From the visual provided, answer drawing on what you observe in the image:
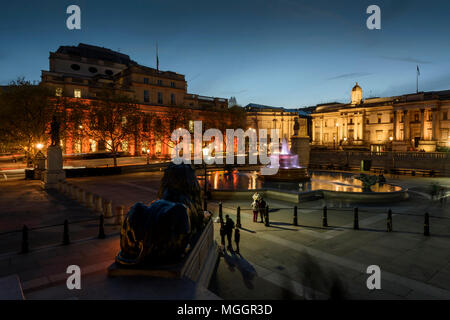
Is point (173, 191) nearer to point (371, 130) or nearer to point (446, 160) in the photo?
point (446, 160)

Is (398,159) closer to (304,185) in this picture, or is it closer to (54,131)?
(304,185)

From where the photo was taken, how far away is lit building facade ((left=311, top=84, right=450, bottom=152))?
60.9 meters

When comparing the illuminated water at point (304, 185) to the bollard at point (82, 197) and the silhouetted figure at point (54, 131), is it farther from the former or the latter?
the silhouetted figure at point (54, 131)

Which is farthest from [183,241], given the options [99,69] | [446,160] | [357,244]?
[99,69]

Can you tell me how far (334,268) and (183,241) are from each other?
4.94 meters

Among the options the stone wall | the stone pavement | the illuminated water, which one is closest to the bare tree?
the illuminated water

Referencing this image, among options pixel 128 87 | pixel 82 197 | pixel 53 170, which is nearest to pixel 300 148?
pixel 82 197

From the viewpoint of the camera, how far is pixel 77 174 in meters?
31.2

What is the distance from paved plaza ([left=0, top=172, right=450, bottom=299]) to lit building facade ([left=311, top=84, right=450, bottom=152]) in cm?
5668

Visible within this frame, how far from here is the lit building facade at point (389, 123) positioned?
60875 mm

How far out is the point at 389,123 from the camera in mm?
70875

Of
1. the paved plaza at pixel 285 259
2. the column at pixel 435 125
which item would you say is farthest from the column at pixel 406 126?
the paved plaza at pixel 285 259

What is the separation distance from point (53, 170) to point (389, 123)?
77348 mm
